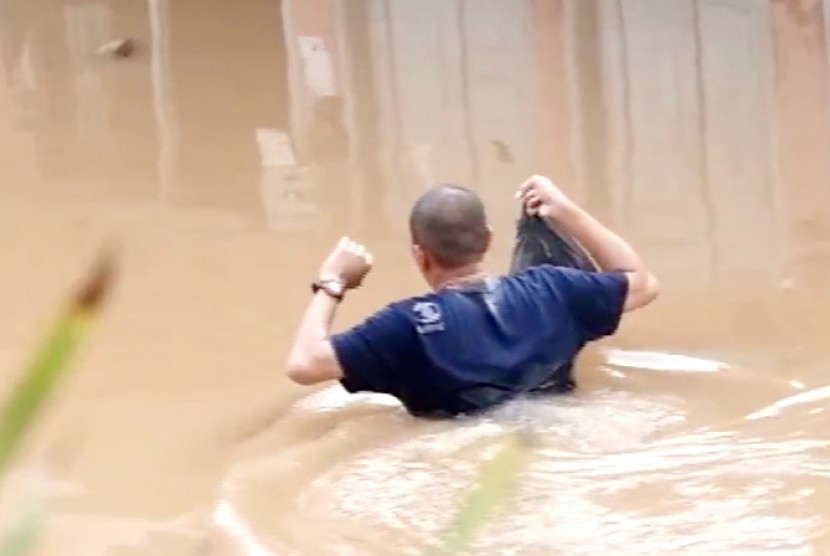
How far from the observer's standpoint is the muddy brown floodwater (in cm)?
267

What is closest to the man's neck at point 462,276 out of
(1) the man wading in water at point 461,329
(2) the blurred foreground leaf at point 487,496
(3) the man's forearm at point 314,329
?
(1) the man wading in water at point 461,329

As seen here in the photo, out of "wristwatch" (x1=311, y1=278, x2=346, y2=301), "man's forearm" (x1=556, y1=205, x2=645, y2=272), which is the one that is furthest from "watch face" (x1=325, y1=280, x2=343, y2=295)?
"man's forearm" (x1=556, y1=205, x2=645, y2=272)

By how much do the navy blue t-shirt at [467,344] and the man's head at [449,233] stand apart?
0.07m

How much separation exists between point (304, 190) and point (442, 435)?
6.56ft

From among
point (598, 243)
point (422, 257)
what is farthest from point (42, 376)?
point (598, 243)

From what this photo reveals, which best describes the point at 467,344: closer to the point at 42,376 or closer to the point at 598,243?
the point at 598,243

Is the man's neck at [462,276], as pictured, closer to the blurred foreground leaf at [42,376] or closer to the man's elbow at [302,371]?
the man's elbow at [302,371]

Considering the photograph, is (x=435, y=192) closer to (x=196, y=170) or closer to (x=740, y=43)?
(x=196, y=170)

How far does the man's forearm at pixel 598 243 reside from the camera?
10.6 feet

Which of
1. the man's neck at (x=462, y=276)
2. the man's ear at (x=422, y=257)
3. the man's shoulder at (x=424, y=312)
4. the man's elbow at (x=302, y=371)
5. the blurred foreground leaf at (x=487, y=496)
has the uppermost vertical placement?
the blurred foreground leaf at (x=487, y=496)

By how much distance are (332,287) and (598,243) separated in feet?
1.94

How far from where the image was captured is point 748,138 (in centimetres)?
501

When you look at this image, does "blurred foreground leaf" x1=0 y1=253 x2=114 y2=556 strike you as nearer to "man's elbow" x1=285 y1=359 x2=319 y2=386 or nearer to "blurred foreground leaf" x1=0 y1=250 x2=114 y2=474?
"blurred foreground leaf" x1=0 y1=250 x2=114 y2=474

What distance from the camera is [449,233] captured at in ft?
9.83
